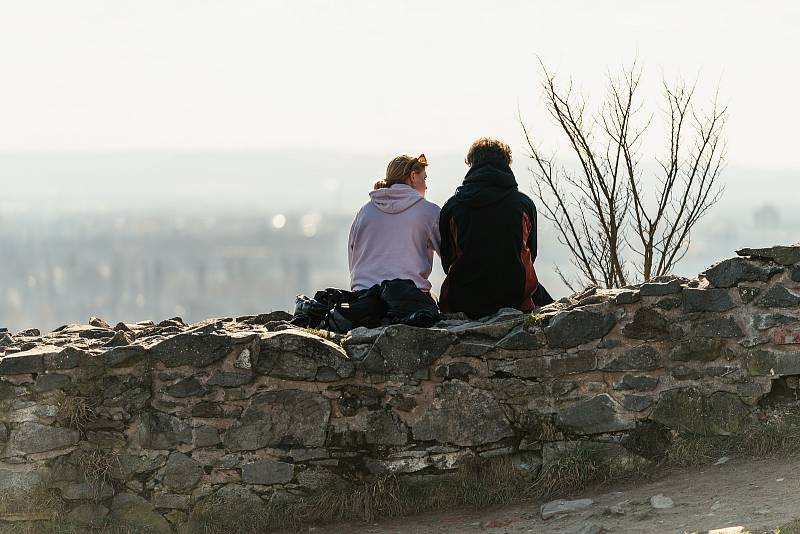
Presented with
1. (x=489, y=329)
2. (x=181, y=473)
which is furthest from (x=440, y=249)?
(x=181, y=473)

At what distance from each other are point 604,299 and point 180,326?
303cm

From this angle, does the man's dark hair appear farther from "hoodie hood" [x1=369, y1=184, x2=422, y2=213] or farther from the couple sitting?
"hoodie hood" [x1=369, y1=184, x2=422, y2=213]

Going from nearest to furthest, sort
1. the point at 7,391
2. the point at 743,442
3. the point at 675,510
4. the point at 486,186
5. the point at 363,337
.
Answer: the point at 675,510 < the point at 743,442 < the point at 7,391 < the point at 363,337 < the point at 486,186

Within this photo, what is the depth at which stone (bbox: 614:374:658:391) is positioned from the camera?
608cm

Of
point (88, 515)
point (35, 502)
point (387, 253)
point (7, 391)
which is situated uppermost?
point (387, 253)

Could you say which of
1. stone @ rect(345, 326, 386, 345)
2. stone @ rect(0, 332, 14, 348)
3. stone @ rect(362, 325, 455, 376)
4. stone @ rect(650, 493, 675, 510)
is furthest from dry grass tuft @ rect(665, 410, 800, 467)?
stone @ rect(0, 332, 14, 348)

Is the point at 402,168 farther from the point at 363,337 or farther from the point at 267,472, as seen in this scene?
the point at 267,472

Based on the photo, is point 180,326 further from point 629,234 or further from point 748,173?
point 748,173

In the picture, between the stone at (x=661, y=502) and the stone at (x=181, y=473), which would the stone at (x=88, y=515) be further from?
the stone at (x=661, y=502)

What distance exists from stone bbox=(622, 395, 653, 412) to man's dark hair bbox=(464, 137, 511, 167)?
1.88 meters

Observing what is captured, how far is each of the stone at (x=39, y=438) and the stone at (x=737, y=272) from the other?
159 inches

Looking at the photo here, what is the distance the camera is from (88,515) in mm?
6094

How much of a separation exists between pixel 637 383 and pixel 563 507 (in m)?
0.90

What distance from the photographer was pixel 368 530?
5.95 metres
